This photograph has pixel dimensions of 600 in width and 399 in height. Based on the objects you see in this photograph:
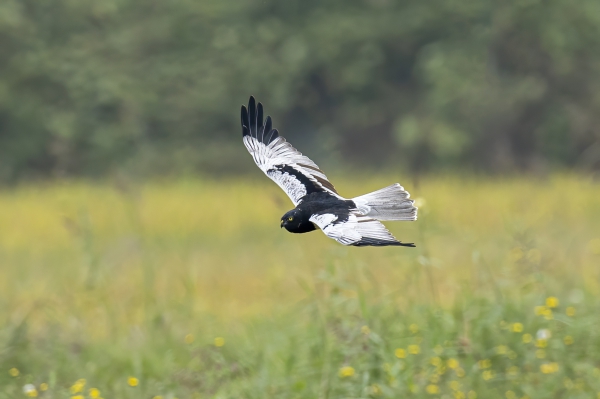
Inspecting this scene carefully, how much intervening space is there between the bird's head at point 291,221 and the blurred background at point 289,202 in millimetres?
1361

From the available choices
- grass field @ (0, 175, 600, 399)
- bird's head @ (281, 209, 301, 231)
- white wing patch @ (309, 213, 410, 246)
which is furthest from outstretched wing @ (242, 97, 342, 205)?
white wing patch @ (309, 213, 410, 246)

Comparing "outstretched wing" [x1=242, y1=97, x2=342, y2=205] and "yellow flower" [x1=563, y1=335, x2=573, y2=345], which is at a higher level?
"outstretched wing" [x1=242, y1=97, x2=342, y2=205]

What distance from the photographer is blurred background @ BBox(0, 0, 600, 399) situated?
381cm

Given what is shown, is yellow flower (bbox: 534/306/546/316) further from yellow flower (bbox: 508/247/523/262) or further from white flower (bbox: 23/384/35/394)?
white flower (bbox: 23/384/35/394)

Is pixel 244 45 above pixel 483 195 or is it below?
above

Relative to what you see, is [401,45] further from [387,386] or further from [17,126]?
[387,386]

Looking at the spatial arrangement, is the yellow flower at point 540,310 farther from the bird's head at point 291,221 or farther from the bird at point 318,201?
the bird's head at point 291,221

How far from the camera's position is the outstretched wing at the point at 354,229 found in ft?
6.18

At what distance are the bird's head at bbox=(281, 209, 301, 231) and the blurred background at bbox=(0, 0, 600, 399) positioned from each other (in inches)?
53.6

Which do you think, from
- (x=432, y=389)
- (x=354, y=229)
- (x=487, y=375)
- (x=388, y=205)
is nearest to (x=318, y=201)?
(x=388, y=205)

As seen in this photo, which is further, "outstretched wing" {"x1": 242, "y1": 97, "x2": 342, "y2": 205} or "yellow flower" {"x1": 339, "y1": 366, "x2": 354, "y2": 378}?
"yellow flower" {"x1": 339, "y1": 366, "x2": 354, "y2": 378}

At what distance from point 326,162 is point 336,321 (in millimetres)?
7889

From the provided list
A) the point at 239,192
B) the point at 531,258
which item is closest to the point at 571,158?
the point at 239,192

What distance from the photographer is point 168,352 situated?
4172mm
